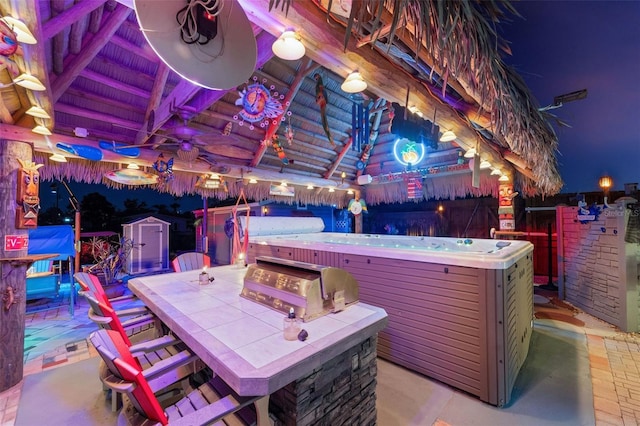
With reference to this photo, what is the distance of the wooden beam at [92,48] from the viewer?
2.60m

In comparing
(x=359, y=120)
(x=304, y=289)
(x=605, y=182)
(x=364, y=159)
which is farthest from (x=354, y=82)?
(x=605, y=182)

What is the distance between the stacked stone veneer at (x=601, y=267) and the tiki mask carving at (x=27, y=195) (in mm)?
7860

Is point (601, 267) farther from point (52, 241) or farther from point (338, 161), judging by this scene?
point (52, 241)

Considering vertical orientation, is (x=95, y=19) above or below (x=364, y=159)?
above

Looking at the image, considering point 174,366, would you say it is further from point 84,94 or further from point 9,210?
point 84,94

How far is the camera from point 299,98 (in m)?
5.33

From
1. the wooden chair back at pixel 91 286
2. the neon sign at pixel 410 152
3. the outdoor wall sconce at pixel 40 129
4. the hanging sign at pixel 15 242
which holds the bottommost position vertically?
→ the wooden chair back at pixel 91 286

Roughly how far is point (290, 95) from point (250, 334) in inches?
170

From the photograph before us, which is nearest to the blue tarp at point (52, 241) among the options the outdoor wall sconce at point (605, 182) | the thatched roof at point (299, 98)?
the thatched roof at point (299, 98)

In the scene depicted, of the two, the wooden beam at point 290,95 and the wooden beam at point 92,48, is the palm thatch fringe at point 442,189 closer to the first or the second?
the wooden beam at point 290,95

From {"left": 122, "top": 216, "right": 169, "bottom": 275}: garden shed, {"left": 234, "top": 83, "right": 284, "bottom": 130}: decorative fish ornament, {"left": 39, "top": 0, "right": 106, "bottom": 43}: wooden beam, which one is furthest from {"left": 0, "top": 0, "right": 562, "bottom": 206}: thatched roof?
{"left": 122, "top": 216, "right": 169, "bottom": 275}: garden shed

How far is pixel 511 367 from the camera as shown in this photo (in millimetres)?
2492

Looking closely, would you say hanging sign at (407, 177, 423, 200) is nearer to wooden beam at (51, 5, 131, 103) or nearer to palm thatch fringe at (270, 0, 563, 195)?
palm thatch fringe at (270, 0, 563, 195)

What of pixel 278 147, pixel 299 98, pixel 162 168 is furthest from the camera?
pixel 278 147
